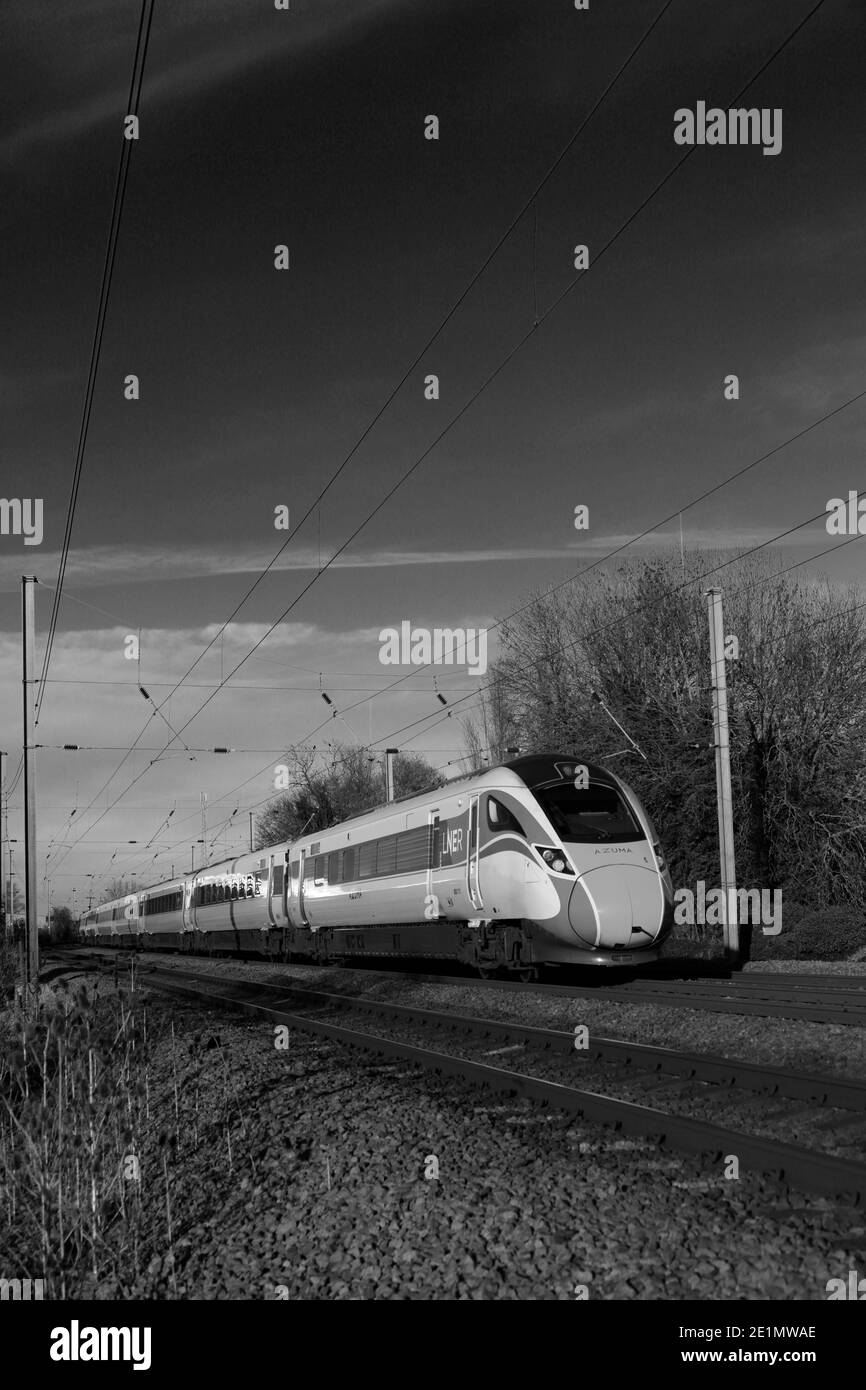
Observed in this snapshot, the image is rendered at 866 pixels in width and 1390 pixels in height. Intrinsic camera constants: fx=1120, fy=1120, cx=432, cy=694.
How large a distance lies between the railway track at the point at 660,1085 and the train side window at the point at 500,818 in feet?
10.4

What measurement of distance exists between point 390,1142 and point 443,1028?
6.42 m

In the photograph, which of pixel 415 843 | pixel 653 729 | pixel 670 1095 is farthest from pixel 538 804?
pixel 653 729

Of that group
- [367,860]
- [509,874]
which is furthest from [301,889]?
[509,874]

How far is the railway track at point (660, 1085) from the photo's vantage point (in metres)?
6.47

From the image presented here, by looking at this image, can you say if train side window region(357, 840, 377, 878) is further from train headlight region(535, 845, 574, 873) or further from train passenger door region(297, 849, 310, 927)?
train headlight region(535, 845, 574, 873)

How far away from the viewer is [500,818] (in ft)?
57.2

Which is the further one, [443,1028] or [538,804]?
[538,804]

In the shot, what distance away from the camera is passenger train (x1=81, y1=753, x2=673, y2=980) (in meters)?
16.0

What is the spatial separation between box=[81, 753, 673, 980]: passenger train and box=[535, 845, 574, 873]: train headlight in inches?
0.6

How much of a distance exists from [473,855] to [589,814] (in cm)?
236
